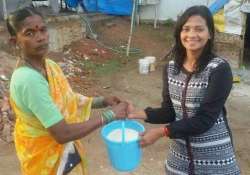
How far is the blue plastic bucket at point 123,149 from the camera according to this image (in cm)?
254

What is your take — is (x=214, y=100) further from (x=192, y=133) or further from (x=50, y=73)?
(x=50, y=73)

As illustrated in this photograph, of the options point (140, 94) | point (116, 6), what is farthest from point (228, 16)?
point (116, 6)

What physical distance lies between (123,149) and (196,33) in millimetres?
757

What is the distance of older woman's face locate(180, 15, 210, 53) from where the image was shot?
242cm

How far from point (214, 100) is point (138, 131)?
51 cm

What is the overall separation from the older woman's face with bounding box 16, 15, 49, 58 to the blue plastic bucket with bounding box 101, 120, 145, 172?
1.99ft

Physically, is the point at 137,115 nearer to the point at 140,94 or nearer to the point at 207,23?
the point at 207,23

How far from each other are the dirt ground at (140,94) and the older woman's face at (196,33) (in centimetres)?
224

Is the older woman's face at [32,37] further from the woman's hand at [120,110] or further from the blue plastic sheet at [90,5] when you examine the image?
the blue plastic sheet at [90,5]

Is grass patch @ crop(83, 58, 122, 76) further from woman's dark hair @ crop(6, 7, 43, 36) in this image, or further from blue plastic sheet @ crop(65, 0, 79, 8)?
woman's dark hair @ crop(6, 7, 43, 36)

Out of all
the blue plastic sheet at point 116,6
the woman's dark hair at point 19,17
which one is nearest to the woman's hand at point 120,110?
the woman's dark hair at point 19,17

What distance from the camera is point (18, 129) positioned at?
8.26ft

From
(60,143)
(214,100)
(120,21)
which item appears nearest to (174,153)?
(214,100)

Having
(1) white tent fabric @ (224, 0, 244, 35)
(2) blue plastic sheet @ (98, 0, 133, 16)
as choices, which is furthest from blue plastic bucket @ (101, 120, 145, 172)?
(2) blue plastic sheet @ (98, 0, 133, 16)
